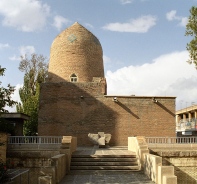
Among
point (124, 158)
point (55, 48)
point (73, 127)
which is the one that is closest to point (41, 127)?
point (73, 127)

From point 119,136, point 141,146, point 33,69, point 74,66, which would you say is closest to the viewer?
point 141,146

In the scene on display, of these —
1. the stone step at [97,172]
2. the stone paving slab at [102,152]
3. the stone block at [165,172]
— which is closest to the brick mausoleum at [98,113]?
the stone paving slab at [102,152]

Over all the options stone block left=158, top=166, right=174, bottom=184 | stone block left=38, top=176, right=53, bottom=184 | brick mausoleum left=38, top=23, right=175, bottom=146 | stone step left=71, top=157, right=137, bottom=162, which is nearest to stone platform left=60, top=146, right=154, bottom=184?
stone block left=158, top=166, right=174, bottom=184

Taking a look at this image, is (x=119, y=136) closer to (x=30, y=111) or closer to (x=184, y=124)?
(x=30, y=111)

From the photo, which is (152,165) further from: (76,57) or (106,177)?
(76,57)

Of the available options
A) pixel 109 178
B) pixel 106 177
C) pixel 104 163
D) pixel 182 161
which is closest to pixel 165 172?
pixel 109 178

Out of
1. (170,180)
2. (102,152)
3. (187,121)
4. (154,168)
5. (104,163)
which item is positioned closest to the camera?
(170,180)

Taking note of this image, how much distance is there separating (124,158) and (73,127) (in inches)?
354

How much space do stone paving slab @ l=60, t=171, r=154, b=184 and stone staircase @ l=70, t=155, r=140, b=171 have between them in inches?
26.0

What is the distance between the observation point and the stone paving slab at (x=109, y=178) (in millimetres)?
9722

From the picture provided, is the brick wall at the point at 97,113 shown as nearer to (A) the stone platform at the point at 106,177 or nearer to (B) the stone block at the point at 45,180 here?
(A) the stone platform at the point at 106,177

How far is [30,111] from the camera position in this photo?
27.0 meters

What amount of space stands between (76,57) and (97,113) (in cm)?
663

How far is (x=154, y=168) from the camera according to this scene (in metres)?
9.85
